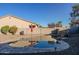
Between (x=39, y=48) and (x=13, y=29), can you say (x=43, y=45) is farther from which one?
(x=13, y=29)

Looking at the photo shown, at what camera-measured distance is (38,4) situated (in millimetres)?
5168

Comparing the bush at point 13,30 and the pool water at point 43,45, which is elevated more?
the bush at point 13,30

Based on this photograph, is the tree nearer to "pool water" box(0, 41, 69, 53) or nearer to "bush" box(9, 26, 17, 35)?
"bush" box(9, 26, 17, 35)

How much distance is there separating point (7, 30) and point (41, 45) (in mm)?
502

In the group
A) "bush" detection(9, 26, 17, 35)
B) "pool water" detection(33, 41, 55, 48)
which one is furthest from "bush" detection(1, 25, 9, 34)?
"pool water" detection(33, 41, 55, 48)

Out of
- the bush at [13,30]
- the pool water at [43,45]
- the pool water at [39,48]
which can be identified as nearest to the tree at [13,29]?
the bush at [13,30]

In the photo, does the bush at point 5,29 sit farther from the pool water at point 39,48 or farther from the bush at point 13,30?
the pool water at point 39,48

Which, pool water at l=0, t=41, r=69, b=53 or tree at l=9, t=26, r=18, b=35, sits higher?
tree at l=9, t=26, r=18, b=35

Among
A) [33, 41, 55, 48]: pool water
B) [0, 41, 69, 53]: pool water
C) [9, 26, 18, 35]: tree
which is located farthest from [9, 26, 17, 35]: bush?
[33, 41, 55, 48]: pool water

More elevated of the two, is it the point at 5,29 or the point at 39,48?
the point at 5,29

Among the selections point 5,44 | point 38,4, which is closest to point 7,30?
point 5,44

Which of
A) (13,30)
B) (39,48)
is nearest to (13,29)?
(13,30)
